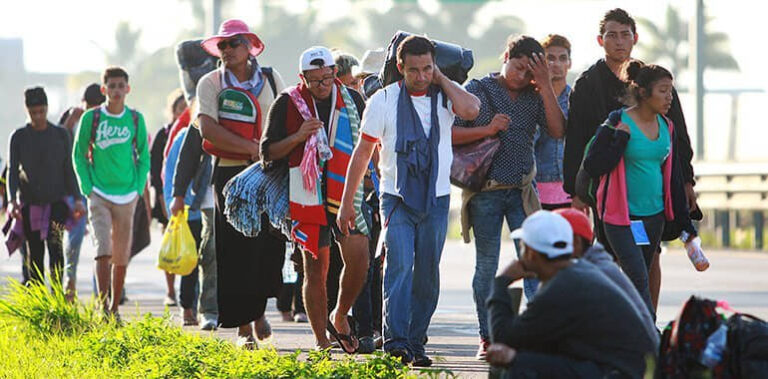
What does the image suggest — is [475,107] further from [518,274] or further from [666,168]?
[518,274]

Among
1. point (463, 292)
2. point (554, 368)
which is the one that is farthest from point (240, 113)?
point (463, 292)

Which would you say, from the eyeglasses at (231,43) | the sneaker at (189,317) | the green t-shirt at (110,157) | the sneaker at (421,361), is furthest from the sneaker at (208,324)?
the sneaker at (421,361)

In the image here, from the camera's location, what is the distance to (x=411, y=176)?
31.6 feet

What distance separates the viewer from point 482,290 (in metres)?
10.1

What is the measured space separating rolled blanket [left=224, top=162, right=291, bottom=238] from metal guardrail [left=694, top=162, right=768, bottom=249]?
1364 cm

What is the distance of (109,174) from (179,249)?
0.91 metres

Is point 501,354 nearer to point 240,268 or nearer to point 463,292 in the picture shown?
point 240,268

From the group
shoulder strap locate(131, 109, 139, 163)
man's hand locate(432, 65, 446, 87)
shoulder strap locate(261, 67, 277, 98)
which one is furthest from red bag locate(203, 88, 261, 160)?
shoulder strap locate(131, 109, 139, 163)

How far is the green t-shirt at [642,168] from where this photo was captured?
9234 millimetres

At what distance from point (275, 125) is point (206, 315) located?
3.02 metres

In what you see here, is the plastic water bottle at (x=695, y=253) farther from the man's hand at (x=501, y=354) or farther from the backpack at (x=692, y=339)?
the backpack at (x=692, y=339)

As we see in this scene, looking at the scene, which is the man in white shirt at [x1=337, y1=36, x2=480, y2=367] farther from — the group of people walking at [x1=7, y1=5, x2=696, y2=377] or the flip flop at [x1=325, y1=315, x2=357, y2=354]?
the flip flop at [x1=325, y1=315, x2=357, y2=354]

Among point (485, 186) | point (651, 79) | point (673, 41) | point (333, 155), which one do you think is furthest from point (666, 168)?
point (673, 41)

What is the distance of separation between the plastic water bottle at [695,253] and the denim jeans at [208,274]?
14.4ft
